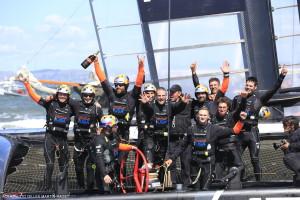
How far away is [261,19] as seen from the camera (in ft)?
39.6

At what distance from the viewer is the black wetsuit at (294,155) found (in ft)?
21.6

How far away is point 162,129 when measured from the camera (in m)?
8.38

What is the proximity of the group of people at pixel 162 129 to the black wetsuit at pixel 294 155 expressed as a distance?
0.83 m

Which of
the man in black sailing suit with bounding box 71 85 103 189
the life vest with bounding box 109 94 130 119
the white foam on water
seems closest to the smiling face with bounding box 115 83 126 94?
the life vest with bounding box 109 94 130 119

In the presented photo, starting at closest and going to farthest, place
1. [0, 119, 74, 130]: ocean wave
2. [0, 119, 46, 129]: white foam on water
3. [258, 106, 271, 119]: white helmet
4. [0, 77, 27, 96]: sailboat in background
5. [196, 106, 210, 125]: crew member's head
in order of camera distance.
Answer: [196, 106, 210, 125]: crew member's head
[258, 106, 271, 119]: white helmet
[0, 119, 74, 130]: ocean wave
[0, 119, 46, 129]: white foam on water
[0, 77, 27, 96]: sailboat in background

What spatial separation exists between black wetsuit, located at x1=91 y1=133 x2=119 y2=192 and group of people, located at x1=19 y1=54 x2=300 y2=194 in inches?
0.4

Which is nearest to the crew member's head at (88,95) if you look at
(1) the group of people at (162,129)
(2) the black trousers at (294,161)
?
(1) the group of people at (162,129)

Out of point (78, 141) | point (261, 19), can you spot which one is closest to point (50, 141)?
point (78, 141)

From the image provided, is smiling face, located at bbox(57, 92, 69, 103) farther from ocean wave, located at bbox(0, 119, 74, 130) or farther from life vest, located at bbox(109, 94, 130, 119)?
ocean wave, located at bbox(0, 119, 74, 130)

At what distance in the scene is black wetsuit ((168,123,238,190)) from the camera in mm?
7535

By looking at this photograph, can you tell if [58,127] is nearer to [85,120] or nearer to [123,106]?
[85,120]

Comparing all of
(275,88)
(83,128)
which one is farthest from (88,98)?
(275,88)

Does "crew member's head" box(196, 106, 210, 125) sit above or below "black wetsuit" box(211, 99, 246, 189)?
above

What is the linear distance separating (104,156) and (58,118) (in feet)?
4.68
